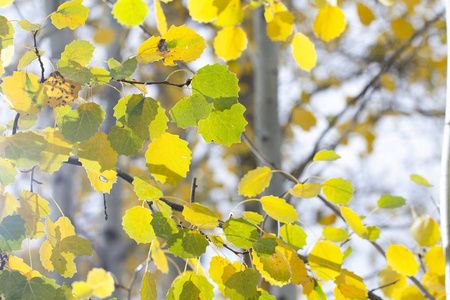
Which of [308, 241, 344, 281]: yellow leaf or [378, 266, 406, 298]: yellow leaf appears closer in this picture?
[308, 241, 344, 281]: yellow leaf

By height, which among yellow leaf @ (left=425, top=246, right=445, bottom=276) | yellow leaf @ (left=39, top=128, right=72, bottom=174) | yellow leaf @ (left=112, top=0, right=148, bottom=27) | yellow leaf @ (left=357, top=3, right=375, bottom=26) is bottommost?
yellow leaf @ (left=425, top=246, right=445, bottom=276)

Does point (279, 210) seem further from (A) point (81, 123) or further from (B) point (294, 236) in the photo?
(A) point (81, 123)

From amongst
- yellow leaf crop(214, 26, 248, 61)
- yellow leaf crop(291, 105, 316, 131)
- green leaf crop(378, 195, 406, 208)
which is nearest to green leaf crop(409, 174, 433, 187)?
green leaf crop(378, 195, 406, 208)

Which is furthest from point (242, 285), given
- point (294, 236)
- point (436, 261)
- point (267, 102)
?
point (267, 102)

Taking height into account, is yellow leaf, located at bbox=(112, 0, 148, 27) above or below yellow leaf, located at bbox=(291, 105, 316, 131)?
above

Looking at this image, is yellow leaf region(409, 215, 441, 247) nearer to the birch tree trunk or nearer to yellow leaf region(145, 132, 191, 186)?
the birch tree trunk

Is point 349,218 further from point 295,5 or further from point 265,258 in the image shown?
point 295,5

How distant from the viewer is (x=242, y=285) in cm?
47

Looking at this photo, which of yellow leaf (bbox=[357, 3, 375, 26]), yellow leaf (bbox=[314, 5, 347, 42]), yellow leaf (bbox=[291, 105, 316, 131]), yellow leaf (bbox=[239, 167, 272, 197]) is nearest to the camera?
yellow leaf (bbox=[239, 167, 272, 197])

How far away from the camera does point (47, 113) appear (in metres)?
2.16

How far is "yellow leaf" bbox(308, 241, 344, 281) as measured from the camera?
1.88 feet

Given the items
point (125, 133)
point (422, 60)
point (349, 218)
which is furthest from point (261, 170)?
point (422, 60)

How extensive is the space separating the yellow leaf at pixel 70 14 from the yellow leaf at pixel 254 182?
0.34m

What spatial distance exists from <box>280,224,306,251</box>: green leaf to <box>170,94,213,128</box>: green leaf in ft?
0.79
